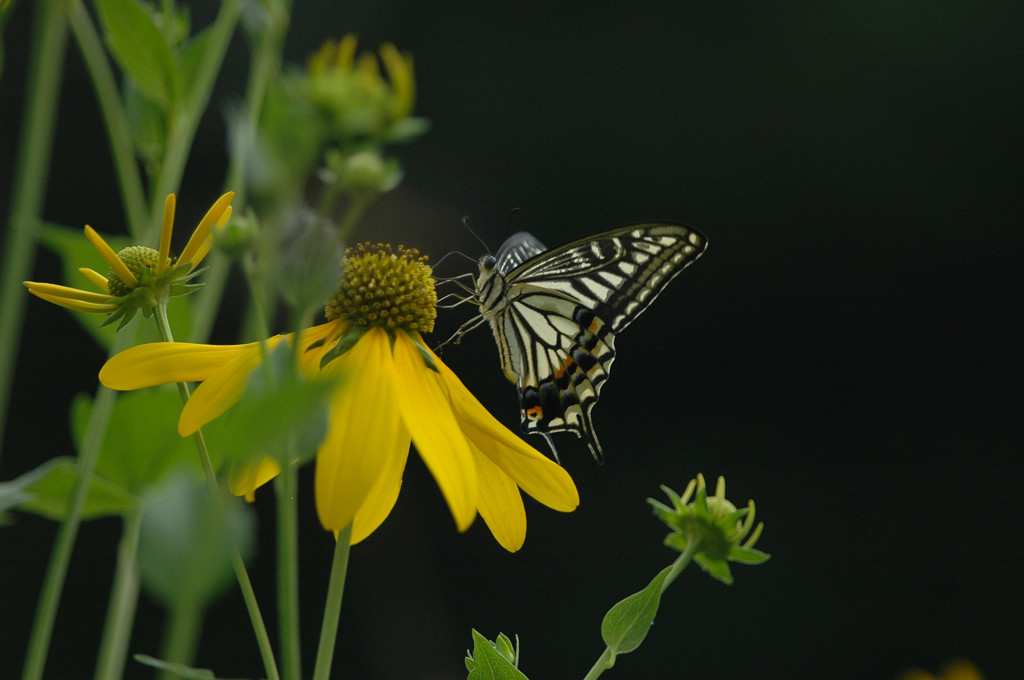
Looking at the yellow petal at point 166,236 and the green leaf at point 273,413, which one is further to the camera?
the yellow petal at point 166,236

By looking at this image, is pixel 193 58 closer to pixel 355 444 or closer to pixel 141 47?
pixel 141 47

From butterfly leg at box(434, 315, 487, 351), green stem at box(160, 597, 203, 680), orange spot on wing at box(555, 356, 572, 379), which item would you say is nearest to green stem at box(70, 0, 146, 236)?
butterfly leg at box(434, 315, 487, 351)

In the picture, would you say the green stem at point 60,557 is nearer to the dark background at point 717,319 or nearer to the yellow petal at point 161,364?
the yellow petal at point 161,364

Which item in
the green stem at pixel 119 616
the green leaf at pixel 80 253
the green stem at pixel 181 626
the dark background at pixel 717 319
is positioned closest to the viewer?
the green stem at pixel 181 626

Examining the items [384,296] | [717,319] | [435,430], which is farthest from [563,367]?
[717,319]

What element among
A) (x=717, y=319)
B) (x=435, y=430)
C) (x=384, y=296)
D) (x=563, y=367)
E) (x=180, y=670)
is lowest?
(x=180, y=670)

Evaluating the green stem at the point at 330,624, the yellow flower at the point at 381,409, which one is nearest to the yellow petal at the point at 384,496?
the yellow flower at the point at 381,409

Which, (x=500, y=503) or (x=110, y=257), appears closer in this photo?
(x=110, y=257)
